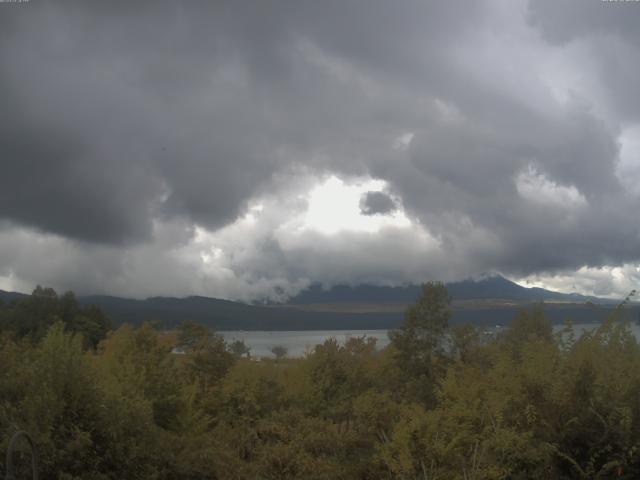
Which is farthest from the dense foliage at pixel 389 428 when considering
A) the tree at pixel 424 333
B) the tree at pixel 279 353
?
the tree at pixel 279 353

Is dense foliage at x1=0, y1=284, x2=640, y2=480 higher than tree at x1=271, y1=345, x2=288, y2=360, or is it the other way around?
dense foliage at x1=0, y1=284, x2=640, y2=480

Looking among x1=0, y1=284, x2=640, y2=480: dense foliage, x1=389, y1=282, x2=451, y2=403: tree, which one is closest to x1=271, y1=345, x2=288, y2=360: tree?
x1=389, y1=282, x2=451, y2=403: tree

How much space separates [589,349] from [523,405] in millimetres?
1578

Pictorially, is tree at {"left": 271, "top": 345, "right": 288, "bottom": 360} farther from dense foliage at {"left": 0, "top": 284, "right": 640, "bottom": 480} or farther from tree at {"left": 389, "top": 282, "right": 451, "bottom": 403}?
dense foliage at {"left": 0, "top": 284, "right": 640, "bottom": 480}

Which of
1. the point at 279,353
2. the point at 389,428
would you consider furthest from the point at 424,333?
the point at 389,428

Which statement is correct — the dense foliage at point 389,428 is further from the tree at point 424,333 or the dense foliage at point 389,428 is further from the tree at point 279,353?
the tree at point 279,353

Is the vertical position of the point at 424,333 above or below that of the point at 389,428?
above

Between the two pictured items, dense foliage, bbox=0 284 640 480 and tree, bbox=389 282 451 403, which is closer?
dense foliage, bbox=0 284 640 480

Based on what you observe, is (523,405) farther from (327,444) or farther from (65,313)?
(65,313)

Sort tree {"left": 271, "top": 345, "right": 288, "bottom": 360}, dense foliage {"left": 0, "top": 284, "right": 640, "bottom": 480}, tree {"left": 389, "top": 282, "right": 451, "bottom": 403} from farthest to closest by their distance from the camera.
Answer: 1. tree {"left": 271, "top": 345, "right": 288, "bottom": 360}
2. tree {"left": 389, "top": 282, "right": 451, "bottom": 403}
3. dense foliage {"left": 0, "top": 284, "right": 640, "bottom": 480}

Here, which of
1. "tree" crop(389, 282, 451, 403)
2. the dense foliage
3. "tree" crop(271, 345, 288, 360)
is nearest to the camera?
the dense foliage

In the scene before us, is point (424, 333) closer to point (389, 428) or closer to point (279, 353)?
point (279, 353)

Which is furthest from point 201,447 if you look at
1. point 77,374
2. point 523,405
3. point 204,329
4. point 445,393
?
point 204,329

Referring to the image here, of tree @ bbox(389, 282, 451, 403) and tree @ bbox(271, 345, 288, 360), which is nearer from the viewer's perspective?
tree @ bbox(389, 282, 451, 403)
